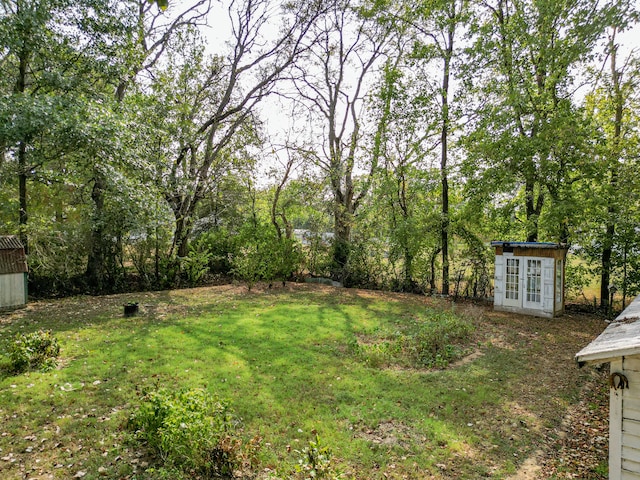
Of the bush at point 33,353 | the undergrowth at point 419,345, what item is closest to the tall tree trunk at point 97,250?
the bush at point 33,353

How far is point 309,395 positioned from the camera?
5.12m

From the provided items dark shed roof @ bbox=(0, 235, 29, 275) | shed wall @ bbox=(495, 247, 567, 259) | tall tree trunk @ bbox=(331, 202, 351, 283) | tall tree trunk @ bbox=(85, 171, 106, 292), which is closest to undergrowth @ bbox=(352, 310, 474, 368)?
shed wall @ bbox=(495, 247, 567, 259)

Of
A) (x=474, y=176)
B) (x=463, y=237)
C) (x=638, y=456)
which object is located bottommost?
(x=638, y=456)

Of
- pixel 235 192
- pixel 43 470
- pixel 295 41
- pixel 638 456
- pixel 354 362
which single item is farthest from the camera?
pixel 235 192

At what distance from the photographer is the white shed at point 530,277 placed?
32.9ft

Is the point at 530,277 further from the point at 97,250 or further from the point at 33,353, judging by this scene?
the point at 97,250

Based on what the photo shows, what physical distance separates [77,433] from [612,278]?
13493 mm

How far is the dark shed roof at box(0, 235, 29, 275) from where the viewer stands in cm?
852

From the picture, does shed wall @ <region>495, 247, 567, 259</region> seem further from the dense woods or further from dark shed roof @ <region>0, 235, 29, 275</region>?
dark shed roof @ <region>0, 235, 29, 275</region>

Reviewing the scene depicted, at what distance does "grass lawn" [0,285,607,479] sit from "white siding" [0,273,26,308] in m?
0.55

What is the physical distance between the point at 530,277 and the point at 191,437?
10.2 meters

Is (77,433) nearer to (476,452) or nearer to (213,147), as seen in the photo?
(476,452)

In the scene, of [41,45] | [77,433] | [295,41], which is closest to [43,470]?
[77,433]

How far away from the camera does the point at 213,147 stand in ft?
49.0
